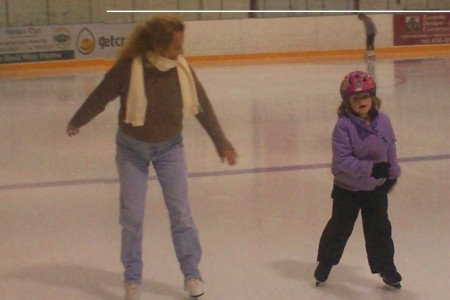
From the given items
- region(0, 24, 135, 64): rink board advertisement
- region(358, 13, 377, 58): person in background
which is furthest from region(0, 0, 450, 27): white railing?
region(358, 13, 377, 58): person in background

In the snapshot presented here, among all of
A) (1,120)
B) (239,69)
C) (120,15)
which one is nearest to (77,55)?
(120,15)

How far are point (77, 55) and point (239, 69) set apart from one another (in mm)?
4688

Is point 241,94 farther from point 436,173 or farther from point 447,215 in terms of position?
point 447,215

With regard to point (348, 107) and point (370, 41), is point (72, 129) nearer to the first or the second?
point (348, 107)

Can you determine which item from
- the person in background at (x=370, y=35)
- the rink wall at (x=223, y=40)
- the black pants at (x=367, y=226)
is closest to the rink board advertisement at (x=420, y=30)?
the rink wall at (x=223, y=40)

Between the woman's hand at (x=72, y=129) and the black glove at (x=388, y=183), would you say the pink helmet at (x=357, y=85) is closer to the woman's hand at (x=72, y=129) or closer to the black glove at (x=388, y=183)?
the black glove at (x=388, y=183)

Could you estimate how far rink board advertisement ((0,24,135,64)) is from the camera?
68.6 ft

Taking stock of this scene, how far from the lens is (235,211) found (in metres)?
5.68

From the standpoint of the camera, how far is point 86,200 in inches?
243

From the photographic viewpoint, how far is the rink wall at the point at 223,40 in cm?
2109

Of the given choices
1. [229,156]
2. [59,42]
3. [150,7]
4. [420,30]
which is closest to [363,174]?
[229,156]

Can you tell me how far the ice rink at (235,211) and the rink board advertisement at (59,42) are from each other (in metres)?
9.71

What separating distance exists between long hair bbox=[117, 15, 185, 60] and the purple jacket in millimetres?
896

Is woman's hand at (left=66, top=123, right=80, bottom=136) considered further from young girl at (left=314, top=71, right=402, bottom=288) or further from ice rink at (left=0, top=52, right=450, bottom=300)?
young girl at (left=314, top=71, right=402, bottom=288)
